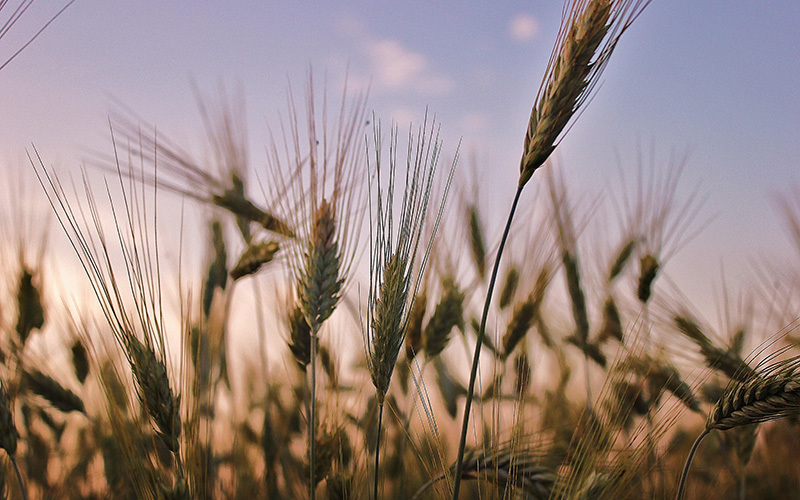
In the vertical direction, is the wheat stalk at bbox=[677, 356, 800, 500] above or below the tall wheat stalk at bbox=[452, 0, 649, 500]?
below

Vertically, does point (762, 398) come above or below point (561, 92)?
below

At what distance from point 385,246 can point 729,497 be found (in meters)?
2.89

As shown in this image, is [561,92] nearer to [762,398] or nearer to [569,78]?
[569,78]

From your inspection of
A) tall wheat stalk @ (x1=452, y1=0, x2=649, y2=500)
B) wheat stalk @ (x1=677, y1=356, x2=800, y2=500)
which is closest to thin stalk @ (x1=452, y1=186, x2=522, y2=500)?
tall wheat stalk @ (x1=452, y1=0, x2=649, y2=500)

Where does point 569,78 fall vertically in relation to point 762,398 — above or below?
above

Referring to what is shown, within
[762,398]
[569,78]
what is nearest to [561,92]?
[569,78]

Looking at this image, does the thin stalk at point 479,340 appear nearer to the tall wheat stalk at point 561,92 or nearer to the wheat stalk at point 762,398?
the tall wheat stalk at point 561,92

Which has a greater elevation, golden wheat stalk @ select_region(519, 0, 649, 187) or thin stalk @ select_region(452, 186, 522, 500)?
golden wheat stalk @ select_region(519, 0, 649, 187)

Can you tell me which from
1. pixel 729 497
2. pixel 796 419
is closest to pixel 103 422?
pixel 796 419

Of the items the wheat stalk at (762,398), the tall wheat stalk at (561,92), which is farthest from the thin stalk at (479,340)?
the wheat stalk at (762,398)

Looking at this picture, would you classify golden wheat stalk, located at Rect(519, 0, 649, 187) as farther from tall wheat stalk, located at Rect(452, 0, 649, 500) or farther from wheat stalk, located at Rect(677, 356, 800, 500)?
wheat stalk, located at Rect(677, 356, 800, 500)

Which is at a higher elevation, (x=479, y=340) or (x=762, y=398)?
(x=479, y=340)

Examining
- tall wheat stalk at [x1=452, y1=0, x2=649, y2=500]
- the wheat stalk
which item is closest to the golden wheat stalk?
tall wheat stalk at [x1=452, y1=0, x2=649, y2=500]

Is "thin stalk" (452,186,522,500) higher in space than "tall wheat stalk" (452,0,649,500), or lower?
lower
